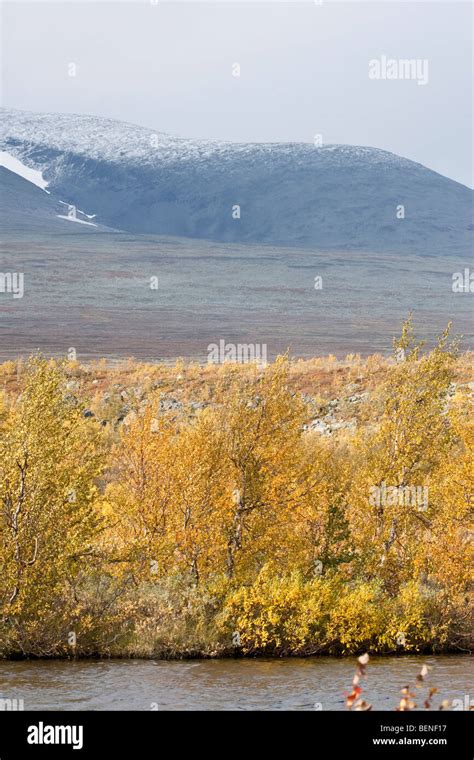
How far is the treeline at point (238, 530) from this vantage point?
71.3 ft

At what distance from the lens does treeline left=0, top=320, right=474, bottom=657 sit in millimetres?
21734

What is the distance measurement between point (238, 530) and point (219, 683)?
5080 mm

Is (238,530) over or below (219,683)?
over

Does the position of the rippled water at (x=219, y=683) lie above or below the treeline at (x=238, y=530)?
below

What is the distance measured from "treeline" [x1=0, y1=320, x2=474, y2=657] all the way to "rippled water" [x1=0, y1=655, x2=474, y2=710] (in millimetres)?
719

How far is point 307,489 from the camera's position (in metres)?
24.7

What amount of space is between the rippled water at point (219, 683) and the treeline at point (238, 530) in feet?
2.36

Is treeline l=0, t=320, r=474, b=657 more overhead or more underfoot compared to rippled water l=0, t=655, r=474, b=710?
more overhead

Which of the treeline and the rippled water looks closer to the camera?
the rippled water

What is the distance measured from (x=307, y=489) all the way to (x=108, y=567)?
15.4 feet

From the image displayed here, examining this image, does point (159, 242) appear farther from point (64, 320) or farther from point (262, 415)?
point (262, 415)

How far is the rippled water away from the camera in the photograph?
17906 millimetres

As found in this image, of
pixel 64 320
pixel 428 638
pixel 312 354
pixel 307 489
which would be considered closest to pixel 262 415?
pixel 307 489

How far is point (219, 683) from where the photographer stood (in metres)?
19.6
